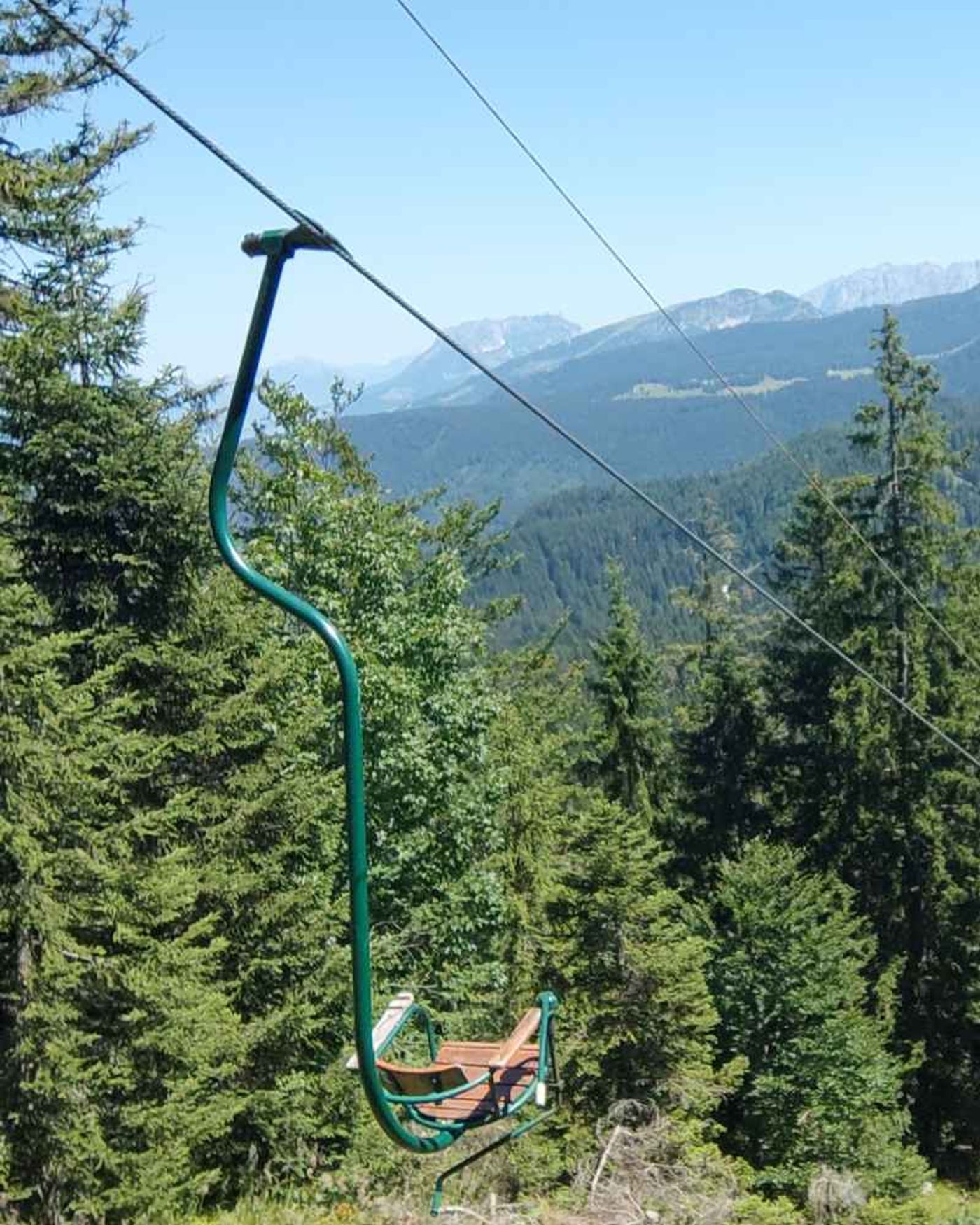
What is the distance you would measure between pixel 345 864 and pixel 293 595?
11.3m

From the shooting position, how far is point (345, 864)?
580 inches

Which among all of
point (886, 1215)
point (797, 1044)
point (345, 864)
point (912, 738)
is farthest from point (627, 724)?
point (886, 1215)

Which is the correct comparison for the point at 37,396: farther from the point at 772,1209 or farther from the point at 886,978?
the point at 886,978

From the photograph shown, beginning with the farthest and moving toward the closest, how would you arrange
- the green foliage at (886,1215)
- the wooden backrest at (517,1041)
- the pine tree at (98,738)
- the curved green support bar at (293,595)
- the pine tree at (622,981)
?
the pine tree at (622,981) < the green foliage at (886,1215) < the pine tree at (98,738) < the wooden backrest at (517,1041) < the curved green support bar at (293,595)

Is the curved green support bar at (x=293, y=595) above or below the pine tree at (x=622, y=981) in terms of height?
above

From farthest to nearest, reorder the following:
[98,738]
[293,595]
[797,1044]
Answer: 1. [797,1044]
2. [98,738]
3. [293,595]

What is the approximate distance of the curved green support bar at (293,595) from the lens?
372 cm

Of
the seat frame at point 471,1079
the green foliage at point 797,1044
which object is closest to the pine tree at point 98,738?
the seat frame at point 471,1079

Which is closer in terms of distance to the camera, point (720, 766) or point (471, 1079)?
point (471, 1079)

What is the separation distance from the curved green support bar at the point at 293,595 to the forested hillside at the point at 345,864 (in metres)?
5.29

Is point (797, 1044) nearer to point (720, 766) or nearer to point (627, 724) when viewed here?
point (720, 766)

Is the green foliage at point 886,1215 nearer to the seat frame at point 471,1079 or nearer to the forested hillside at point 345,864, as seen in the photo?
the forested hillside at point 345,864

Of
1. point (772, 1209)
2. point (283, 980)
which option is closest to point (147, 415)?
point (283, 980)

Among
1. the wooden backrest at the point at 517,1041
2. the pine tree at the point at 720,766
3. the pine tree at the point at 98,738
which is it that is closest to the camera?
the wooden backrest at the point at 517,1041
